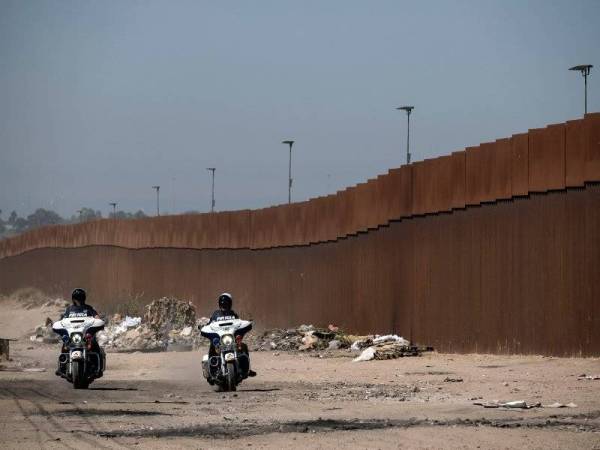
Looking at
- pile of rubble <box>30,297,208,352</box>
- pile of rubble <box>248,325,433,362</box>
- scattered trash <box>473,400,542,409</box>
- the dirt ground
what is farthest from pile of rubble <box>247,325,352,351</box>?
scattered trash <box>473,400,542,409</box>

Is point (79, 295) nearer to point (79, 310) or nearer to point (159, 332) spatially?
point (79, 310)

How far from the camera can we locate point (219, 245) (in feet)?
168

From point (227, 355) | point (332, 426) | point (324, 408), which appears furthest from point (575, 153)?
point (332, 426)

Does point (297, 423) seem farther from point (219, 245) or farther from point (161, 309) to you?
point (219, 245)

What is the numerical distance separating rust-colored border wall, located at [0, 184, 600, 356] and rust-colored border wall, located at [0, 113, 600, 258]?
29cm

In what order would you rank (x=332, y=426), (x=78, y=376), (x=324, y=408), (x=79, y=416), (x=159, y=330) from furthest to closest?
(x=159, y=330)
(x=78, y=376)
(x=324, y=408)
(x=79, y=416)
(x=332, y=426)

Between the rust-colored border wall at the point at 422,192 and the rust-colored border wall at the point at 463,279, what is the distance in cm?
29

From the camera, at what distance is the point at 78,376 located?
21031mm

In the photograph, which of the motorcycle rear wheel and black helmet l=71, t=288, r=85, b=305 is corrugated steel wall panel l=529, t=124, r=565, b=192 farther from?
black helmet l=71, t=288, r=85, b=305

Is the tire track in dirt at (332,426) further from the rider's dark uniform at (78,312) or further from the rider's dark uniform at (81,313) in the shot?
the rider's dark uniform at (78,312)

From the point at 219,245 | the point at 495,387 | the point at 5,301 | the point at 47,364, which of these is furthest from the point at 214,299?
the point at 5,301

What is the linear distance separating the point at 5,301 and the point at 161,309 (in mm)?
47781

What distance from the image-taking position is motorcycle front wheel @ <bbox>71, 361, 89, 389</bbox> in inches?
828

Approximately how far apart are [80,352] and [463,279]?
8662 mm
